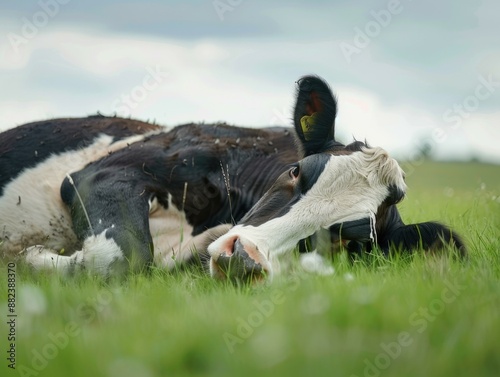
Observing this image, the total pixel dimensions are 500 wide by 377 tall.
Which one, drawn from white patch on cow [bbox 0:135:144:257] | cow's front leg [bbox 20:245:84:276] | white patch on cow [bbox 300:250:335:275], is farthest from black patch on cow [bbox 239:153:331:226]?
white patch on cow [bbox 0:135:144:257]

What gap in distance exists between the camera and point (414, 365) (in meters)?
2.93

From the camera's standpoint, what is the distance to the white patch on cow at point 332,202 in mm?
5086

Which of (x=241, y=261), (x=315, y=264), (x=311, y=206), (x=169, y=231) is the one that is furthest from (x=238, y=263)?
(x=169, y=231)

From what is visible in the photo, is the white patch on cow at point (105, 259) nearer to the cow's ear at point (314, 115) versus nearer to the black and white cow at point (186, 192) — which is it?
the black and white cow at point (186, 192)

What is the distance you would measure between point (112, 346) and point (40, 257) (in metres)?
3.27

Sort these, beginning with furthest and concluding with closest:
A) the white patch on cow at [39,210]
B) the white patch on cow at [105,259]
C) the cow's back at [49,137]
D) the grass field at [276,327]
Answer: the cow's back at [49,137]
the white patch on cow at [39,210]
the white patch on cow at [105,259]
the grass field at [276,327]

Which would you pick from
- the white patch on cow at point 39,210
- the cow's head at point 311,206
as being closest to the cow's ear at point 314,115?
the cow's head at point 311,206

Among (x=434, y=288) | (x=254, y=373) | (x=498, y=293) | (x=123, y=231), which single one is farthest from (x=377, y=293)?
(x=123, y=231)

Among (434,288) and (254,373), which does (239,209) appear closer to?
(434,288)

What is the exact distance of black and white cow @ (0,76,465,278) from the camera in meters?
5.36

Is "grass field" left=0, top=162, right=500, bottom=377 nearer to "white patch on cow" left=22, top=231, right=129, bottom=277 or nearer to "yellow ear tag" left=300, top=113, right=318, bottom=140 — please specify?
"white patch on cow" left=22, top=231, right=129, bottom=277

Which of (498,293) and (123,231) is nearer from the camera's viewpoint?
(498,293)

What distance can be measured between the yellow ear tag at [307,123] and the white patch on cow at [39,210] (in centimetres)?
199

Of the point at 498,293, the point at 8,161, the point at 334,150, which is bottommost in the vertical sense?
the point at 498,293
